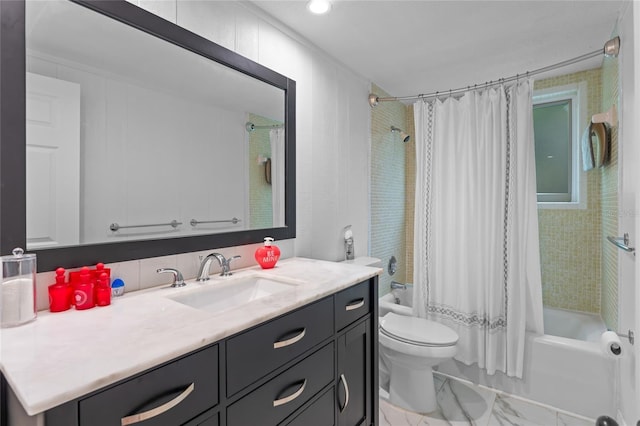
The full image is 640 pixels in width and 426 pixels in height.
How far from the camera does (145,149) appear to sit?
1311 mm

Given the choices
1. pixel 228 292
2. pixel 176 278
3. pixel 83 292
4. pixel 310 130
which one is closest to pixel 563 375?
pixel 228 292

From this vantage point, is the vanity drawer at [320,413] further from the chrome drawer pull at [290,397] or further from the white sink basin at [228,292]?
the white sink basin at [228,292]

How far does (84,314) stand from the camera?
3.23 feet

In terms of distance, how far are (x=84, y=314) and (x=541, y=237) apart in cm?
315

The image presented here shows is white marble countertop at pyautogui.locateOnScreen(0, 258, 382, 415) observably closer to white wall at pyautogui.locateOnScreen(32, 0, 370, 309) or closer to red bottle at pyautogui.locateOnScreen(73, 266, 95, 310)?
red bottle at pyautogui.locateOnScreen(73, 266, 95, 310)

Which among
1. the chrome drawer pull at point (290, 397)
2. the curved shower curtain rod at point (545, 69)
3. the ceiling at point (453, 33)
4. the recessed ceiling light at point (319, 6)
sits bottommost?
the chrome drawer pull at point (290, 397)

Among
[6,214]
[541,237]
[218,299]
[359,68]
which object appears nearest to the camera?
[6,214]

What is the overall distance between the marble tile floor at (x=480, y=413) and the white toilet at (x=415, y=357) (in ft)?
0.22

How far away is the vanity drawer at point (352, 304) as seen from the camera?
1.38 m

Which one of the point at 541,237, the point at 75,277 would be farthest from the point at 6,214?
the point at 541,237

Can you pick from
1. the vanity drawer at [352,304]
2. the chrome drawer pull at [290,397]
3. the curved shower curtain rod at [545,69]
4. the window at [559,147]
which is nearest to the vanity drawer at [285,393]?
the chrome drawer pull at [290,397]

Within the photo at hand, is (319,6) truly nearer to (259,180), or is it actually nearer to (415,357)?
(259,180)

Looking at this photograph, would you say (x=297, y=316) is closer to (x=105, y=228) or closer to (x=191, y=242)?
(x=191, y=242)

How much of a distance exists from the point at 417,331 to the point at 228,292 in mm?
1251
